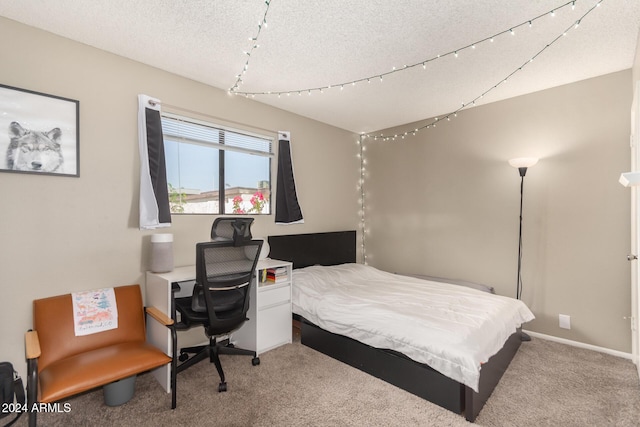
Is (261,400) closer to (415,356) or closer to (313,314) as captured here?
(313,314)

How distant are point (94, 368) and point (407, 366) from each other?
2.03 meters

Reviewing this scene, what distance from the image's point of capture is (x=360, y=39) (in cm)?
228

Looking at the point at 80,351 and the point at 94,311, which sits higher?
the point at 94,311

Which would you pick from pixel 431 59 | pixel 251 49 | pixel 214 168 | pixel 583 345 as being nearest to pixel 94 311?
pixel 214 168

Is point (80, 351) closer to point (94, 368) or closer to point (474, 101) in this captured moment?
point (94, 368)

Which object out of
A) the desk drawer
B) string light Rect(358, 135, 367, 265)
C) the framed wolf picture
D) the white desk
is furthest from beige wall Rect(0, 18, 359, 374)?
string light Rect(358, 135, 367, 265)

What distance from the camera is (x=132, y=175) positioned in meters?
2.59

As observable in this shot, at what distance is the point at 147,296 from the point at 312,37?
253 cm

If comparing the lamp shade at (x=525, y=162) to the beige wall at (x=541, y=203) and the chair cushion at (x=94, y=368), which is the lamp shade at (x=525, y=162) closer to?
the beige wall at (x=541, y=203)

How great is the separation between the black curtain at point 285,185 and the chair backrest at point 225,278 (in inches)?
46.2

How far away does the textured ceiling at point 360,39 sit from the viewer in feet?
6.42

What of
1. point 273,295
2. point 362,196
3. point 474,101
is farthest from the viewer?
point 362,196

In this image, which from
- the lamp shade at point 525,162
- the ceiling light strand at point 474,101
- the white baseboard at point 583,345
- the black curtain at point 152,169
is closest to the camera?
the ceiling light strand at point 474,101

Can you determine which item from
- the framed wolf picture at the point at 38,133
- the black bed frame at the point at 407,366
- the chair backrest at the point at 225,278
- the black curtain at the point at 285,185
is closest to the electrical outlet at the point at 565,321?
the black bed frame at the point at 407,366
